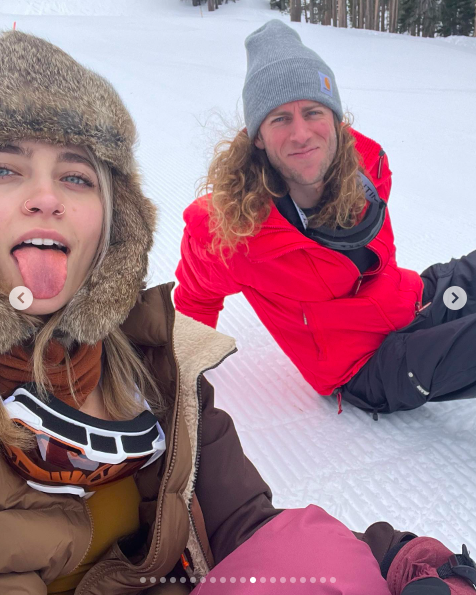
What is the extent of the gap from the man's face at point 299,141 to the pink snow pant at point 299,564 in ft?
4.11

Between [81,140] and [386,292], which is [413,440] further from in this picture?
[81,140]

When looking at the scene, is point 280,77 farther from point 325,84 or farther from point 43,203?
point 43,203

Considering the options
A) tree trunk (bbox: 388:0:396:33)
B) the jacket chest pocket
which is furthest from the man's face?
tree trunk (bbox: 388:0:396:33)

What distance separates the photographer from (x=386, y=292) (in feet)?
6.34

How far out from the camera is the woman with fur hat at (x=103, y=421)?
0.91 m

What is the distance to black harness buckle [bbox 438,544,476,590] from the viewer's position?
97cm

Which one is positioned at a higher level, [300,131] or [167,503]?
[300,131]

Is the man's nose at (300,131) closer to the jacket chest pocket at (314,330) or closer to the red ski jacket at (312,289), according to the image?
the red ski jacket at (312,289)

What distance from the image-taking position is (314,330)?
1.92 m

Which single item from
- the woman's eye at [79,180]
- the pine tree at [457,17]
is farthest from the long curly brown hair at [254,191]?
the pine tree at [457,17]

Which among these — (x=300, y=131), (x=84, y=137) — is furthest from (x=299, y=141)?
(x=84, y=137)

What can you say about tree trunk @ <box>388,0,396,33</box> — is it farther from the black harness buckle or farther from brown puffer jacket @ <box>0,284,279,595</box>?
the black harness buckle

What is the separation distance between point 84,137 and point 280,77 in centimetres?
111

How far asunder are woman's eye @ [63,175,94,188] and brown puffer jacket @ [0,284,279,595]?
0.27m
